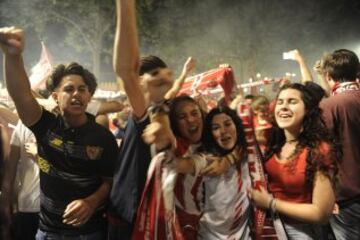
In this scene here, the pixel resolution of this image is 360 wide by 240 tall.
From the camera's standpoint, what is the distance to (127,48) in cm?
230

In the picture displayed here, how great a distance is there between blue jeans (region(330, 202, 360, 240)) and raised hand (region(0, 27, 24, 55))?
3085mm

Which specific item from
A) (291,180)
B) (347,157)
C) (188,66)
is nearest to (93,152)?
(291,180)

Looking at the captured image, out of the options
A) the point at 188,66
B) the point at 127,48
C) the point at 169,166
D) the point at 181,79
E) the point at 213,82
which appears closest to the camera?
the point at 127,48

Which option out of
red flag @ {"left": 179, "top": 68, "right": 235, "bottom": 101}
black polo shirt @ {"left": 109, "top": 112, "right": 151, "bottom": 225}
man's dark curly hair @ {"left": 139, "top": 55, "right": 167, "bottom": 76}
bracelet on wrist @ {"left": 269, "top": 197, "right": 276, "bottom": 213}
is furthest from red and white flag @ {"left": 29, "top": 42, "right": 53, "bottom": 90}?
bracelet on wrist @ {"left": 269, "top": 197, "right": 276, "bottom": 213}

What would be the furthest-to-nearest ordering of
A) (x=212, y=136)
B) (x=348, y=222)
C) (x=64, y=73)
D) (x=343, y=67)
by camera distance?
1. (x=343, y=67)
2. (x=348, y=222)
3. (x=64, y=73)
4. (x=212, y=136)

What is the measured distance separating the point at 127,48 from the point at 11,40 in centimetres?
79

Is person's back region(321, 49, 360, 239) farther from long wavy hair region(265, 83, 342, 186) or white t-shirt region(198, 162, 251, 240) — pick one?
white t-shirt region(198, 162, 251, 240)

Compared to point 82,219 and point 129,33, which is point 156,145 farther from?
point 82,219

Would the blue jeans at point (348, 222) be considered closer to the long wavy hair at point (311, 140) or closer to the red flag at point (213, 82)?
the long wavy hair at point (311, 140)

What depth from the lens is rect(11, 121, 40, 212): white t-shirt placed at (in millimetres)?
3564

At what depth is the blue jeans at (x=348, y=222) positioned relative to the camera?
377cm

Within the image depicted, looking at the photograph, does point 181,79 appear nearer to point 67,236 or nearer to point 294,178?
point 294,178

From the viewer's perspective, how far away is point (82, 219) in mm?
2715

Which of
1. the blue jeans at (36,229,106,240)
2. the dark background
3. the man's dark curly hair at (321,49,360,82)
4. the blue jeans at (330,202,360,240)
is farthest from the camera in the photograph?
the dark background
